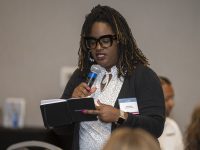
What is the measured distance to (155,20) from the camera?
452cm

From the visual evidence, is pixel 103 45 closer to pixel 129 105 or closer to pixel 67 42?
pixel 129 105

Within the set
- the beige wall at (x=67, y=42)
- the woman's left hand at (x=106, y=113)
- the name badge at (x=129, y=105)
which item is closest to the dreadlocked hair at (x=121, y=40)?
the name badge at (x=129, y=105)

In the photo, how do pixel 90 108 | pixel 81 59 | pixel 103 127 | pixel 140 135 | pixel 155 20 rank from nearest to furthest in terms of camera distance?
pixel 140 135
pixel 90 108
pixel 103 127
pixel 81 59
pixel 155 20

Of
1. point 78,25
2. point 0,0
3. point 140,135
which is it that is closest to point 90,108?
point 140,135

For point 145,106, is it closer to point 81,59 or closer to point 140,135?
point 81,59

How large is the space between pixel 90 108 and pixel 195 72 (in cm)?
268

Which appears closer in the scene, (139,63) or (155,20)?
(139,63)

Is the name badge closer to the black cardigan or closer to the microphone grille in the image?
the black cardigan

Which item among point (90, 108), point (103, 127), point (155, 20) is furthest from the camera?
point (155, 20)

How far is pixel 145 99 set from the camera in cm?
221

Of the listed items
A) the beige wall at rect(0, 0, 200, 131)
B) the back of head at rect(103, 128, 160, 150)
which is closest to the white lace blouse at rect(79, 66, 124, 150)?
the back of head at rect(103, 128, 160, 150)

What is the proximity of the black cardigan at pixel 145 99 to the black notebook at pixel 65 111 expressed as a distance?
0.62ft

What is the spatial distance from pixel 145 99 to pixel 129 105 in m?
0.08

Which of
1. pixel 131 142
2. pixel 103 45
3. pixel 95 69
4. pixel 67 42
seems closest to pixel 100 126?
pixel 95 69
